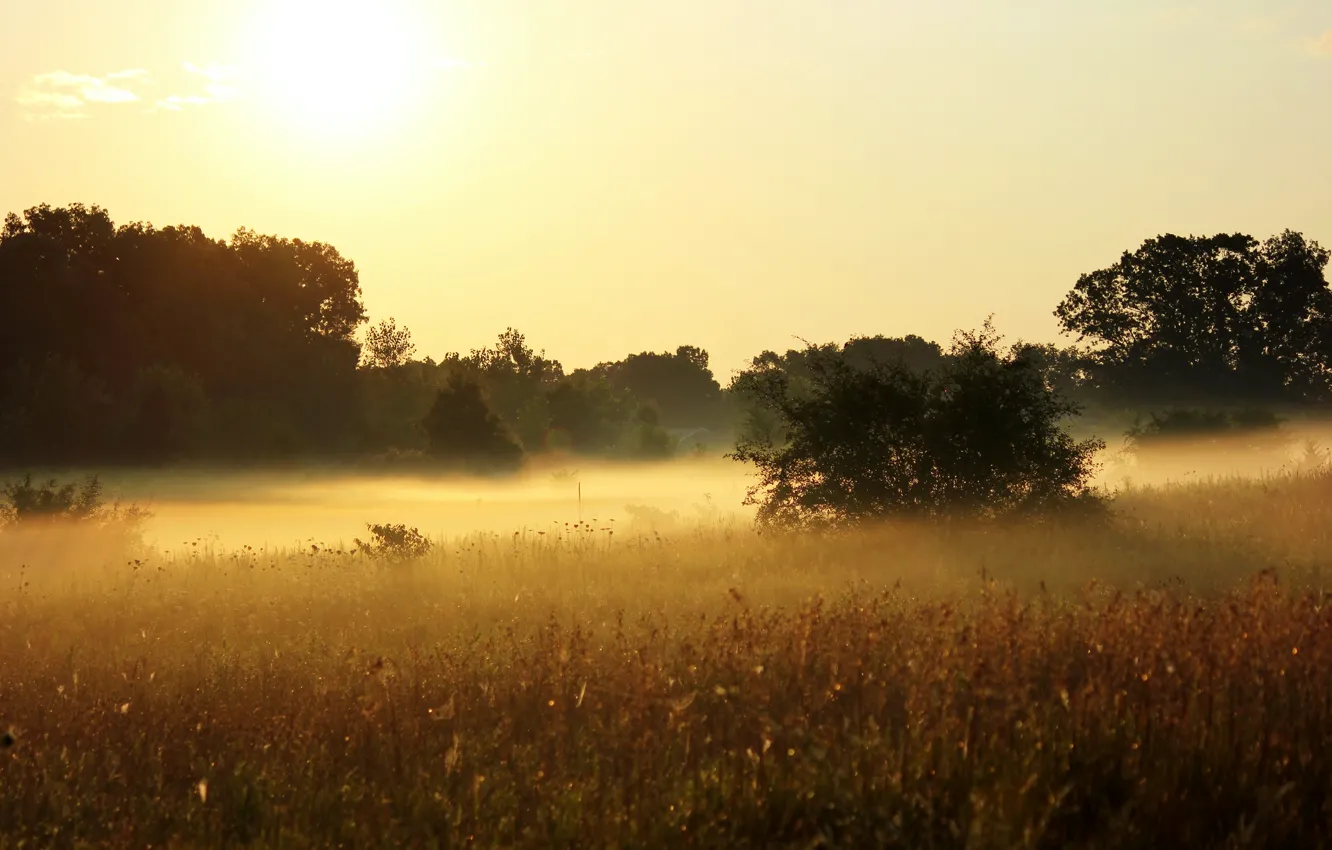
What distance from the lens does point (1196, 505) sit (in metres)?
20.9

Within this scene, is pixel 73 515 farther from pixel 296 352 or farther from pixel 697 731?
pixel 296 352

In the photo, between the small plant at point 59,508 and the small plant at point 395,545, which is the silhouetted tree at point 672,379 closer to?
the small plant at point 59,508

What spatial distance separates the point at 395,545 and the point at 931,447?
825 cm

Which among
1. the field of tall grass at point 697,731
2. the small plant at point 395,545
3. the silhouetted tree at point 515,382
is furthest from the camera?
the silhouetted tree at point 515,382

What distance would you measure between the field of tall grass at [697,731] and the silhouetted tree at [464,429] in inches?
1368

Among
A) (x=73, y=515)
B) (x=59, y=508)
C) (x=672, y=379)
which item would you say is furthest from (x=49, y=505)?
(x=672, y=379)

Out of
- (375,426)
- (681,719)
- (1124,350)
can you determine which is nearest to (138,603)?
(681,719)

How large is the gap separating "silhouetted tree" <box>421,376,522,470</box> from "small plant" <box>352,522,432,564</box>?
27060 millimetres

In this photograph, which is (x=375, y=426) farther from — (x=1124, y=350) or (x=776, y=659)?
(x=776, y=659)

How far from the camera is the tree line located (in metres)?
45.8

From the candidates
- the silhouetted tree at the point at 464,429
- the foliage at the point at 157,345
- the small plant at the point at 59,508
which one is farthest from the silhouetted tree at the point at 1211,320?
the small plant at the point at 59,508

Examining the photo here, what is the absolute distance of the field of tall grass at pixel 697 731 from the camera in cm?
492

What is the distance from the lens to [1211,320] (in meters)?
53.9

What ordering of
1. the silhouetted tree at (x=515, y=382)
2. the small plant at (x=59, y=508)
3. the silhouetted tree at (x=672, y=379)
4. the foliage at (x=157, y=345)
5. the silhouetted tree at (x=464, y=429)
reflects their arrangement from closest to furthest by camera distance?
the small plant at (x=59, y=508), the foliage at (x=157, y=345), the silhouetted tree at (x=464, y=429), the silhouetted tree at (x=515, y=382), the silhouetted tree at (x=672, y=379)
